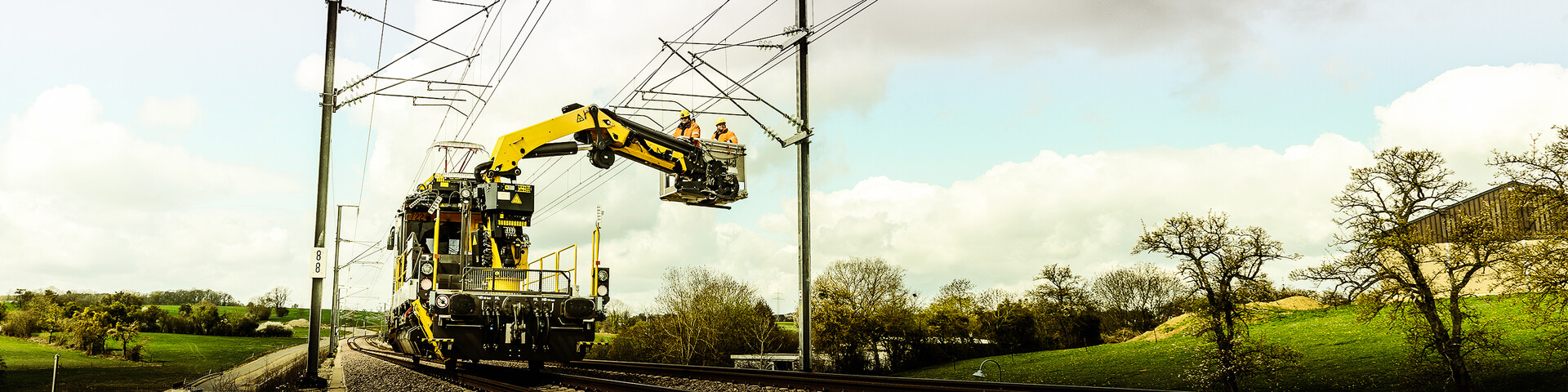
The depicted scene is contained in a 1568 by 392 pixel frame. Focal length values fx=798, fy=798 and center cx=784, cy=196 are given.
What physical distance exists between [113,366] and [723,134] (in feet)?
131

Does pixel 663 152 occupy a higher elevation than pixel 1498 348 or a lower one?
higher

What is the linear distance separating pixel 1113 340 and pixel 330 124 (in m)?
46.7

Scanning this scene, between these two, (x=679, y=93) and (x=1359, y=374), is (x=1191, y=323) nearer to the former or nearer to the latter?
(x=1359, y=374)

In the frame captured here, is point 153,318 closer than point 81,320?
No

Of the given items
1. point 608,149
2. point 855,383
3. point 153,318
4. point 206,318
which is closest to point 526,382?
point 608,149

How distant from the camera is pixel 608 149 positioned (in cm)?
1273

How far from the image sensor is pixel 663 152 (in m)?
13.2

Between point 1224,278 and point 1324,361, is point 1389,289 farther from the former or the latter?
point 1324,361

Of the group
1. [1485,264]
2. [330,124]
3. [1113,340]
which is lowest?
[1113,340]

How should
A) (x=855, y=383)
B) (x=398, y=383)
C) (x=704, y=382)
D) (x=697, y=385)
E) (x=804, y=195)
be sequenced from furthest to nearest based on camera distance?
(x=804, y=195)
(x=398, y=383)
(x=704, y=382)
(x=697, y=385)
(x=855, y=383)

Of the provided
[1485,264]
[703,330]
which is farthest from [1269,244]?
[703,330]

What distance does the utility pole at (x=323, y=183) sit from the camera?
49.2 feet

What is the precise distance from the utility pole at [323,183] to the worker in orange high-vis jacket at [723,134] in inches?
298

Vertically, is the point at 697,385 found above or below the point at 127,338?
above
